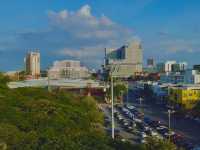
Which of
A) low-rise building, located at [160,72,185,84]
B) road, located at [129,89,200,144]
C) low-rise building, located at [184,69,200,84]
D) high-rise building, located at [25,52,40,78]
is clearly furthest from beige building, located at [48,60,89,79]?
road, located at [129,89,200,144]

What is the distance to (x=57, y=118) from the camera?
62.6 ft

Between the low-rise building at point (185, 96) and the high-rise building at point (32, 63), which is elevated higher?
the high-rise building at point (32, 63)

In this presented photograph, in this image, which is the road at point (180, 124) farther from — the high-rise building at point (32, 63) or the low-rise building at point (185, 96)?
the high-rise building at point (32, 63)

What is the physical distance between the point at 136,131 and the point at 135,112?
15166 millimetres

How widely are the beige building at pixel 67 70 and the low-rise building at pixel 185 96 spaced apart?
61.8 metres

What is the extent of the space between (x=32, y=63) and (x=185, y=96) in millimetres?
79564

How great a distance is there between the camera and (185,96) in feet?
162

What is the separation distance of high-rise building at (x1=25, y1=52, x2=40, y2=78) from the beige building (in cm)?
532

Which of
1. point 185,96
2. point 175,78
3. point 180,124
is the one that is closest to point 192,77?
point 175,78

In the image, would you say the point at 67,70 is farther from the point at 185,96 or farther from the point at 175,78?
the point at 185,96

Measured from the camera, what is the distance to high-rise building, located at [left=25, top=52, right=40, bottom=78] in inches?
4875

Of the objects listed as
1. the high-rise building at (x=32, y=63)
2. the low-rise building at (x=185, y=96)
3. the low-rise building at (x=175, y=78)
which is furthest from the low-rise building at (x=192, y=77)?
→ the high-rise building at (x=32, y=63)

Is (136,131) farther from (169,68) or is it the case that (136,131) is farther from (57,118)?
(169,68)

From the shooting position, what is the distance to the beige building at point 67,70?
114775mm
